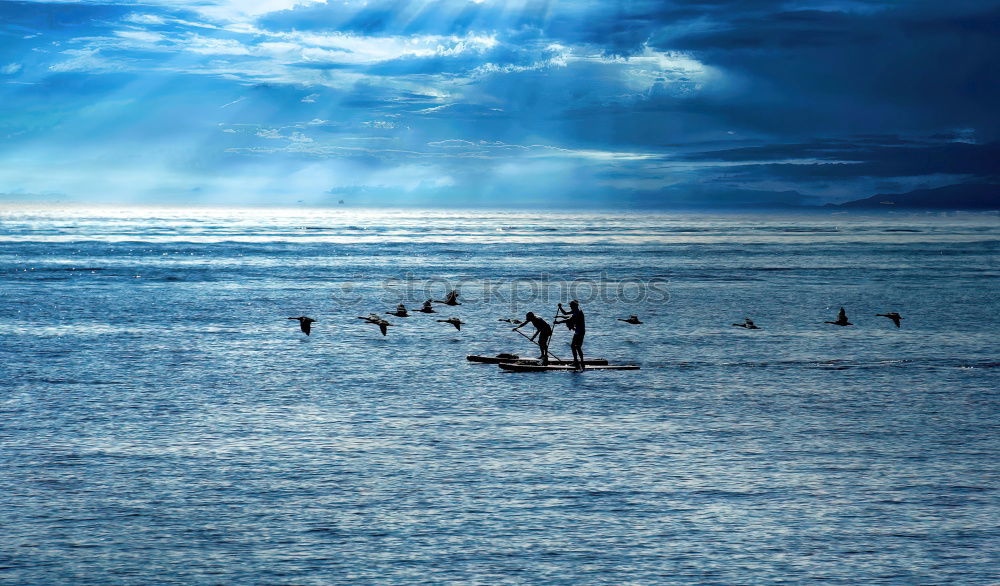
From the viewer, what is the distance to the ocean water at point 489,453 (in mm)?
18625

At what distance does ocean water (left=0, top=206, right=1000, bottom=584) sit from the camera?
1862cm

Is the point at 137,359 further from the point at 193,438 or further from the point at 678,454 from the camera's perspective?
the point at 678,454

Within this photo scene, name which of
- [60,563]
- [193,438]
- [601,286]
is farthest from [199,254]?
[60,563]

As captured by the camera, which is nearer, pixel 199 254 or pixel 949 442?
pixel 949 442

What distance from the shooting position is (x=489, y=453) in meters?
26.0

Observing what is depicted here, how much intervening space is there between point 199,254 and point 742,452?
408 ft

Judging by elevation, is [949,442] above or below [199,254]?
below

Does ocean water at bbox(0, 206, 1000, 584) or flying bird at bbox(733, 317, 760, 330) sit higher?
flying bird at bbox(733, 317, 760, 330)

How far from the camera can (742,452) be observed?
87.0 ft

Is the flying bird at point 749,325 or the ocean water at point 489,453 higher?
the flying bird at point 749,325

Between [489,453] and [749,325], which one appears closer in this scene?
[489,453]

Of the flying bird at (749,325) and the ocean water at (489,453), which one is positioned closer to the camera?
the ocean water at (489,453)

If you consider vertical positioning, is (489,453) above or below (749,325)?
below

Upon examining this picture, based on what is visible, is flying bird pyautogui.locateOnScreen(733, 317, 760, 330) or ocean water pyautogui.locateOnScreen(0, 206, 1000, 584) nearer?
ocean water pyautogui.locateOnScreen(0, 206, 1000, 584)
